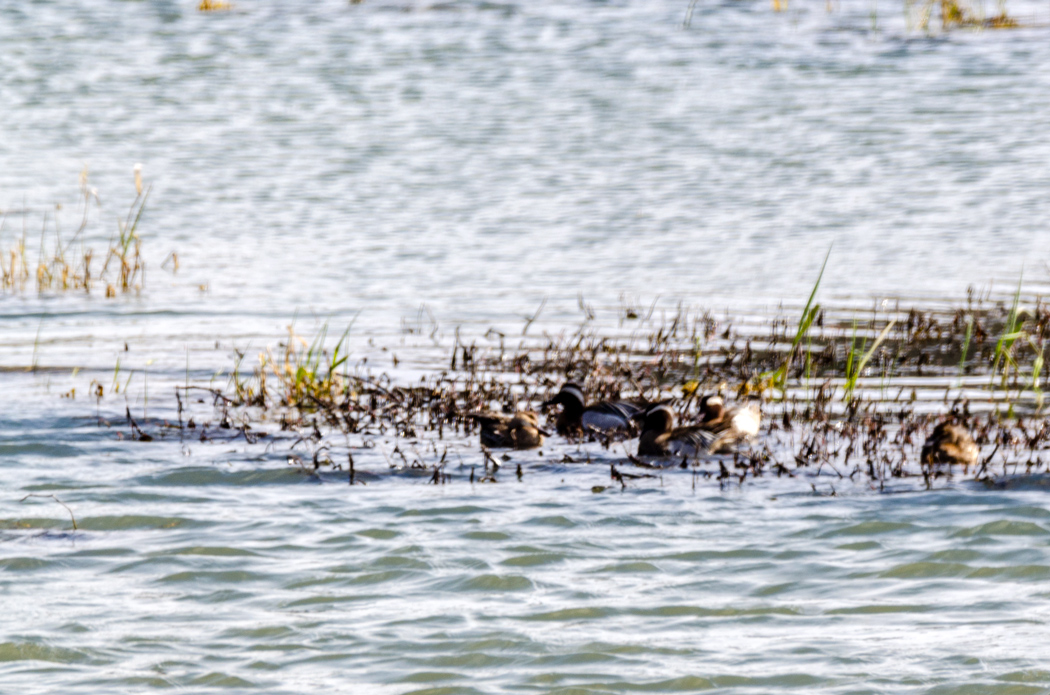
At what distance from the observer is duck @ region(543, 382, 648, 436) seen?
31.7ft

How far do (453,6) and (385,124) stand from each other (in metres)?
10.7

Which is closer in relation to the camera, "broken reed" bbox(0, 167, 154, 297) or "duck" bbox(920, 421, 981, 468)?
"duck" bbox(920, 421, 981, 468)

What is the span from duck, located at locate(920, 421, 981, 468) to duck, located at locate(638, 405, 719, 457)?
1.30 meters

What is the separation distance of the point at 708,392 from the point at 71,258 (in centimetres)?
836

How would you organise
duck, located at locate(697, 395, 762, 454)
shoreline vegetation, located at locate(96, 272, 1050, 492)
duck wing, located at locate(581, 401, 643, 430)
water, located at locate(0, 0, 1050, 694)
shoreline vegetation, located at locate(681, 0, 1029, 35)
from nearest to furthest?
water, located at locate(0, 0, 1050, 694) → shoreline vegetation, located at locate(96, 272, 1050, 492) → duck, located at locate(697, 395, 762, 454) → duck wing, located at locate(581, 401, 643, 430) → shoreline vegetation, located at locate(681, 0, 1029, 35)

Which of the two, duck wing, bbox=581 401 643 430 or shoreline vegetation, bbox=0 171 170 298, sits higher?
shoreline vegetation, bbox=0 171 170 298

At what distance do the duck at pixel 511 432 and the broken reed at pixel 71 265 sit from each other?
6.10 metres

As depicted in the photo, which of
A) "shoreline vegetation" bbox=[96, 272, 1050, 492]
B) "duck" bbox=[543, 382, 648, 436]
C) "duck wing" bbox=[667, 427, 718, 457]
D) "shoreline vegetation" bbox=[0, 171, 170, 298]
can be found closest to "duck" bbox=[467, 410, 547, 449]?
"shoreline vegetation" bbox=[96, 272, 1050, 492]

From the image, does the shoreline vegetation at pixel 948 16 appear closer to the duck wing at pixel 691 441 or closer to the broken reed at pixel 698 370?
the broken reed at pixel 698 370

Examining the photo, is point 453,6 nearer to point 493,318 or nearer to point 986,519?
point 493,318

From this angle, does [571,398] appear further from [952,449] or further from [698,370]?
[952,449]

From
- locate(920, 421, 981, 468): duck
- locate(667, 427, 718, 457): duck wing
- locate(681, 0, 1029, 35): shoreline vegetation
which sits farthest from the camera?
locate(681, 0, 1029, 35): shoreline vegetation

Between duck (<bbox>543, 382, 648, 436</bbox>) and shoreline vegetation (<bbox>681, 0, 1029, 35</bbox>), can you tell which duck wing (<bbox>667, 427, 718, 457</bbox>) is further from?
shoreline vegetation (<bbox>681, 0, 1029, 35</bbox>)

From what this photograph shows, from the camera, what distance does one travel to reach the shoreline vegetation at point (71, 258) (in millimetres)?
15172
